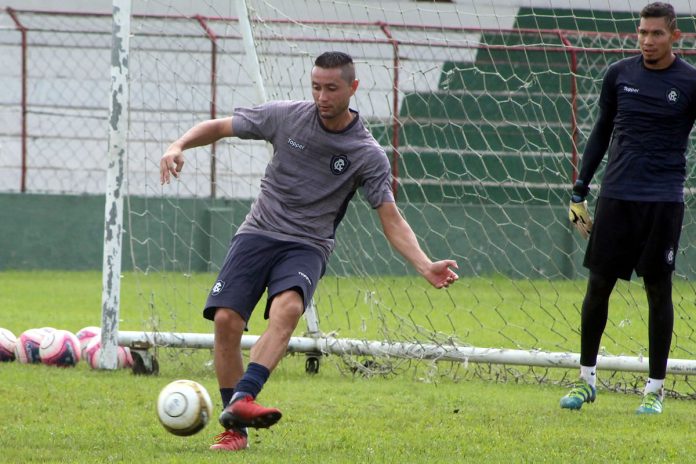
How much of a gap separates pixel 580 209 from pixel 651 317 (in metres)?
0.72

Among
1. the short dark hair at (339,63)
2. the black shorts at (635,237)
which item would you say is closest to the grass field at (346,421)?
the black shorts at (635,237)

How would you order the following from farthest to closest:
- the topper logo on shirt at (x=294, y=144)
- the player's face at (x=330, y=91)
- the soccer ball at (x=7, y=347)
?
1. the soccer ball at (x=7, y=347)
2. the topper logo on shirt at (x=294, y=144)
3. the player's face at (x=330, y=91)

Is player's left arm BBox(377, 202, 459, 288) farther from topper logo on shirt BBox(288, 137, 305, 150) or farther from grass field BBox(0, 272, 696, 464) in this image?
grass field BBox(0, 272, 696, 464)

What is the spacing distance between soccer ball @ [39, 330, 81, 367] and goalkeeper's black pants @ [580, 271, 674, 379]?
3.54 metres

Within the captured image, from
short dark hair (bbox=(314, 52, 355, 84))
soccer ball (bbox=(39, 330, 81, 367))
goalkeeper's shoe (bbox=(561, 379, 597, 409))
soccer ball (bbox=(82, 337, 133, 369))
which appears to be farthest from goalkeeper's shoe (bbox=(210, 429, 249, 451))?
soccer ball (bbox=(39, 330, 81, 367))

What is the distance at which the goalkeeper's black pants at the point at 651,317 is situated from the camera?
7066 millimetres

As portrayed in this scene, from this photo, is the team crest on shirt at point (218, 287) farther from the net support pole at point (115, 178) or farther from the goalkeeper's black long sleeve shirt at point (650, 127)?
the net support pole at point (115, 178)

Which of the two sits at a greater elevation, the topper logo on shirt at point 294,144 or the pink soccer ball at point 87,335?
the topper logo on shirt at point 294,144

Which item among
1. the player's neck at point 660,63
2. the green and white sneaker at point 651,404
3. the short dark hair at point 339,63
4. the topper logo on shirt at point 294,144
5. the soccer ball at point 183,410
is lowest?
the green and white sneaker at point 651,404

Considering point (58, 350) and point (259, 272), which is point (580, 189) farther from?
point (58, 350)

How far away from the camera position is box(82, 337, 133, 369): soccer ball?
8602mm

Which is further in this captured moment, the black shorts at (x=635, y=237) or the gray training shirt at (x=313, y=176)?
the black shorts at (x=635, y=237)

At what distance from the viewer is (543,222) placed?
14.5 meters

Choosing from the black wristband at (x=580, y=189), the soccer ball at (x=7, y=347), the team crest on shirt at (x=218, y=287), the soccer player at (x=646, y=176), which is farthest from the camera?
the soccer ball at (x=7, y=347)
